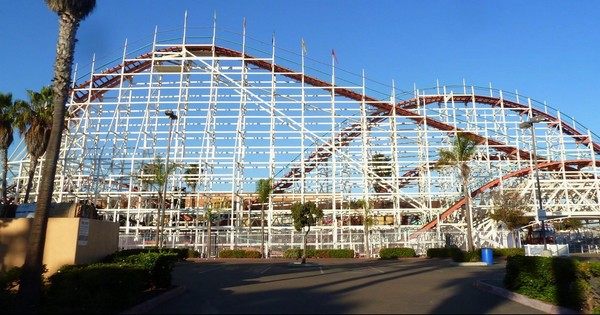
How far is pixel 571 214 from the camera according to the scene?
3111 cm

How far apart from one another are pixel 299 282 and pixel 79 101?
2790 centimetres

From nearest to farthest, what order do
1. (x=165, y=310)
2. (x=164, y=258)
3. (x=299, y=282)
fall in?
(x=165, y=310)
(x=164, y=258)
(x=299, y=282)

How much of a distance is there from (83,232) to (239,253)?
18.4 m

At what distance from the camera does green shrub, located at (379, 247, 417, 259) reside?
99.2 feet

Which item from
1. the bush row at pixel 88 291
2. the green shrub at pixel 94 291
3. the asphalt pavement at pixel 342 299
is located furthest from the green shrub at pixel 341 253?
the green shrub at pixel 94 291

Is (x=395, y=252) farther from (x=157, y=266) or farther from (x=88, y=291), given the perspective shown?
(x=88, y=291)

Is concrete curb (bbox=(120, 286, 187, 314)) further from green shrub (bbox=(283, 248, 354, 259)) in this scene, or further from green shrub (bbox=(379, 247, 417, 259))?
green shrub (bbox=(379, 247, 417, 259))

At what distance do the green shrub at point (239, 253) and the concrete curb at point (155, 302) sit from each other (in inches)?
729

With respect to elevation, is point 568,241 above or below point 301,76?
below

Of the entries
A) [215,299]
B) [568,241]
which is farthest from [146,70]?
[568,241]

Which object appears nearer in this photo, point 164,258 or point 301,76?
point 164,258

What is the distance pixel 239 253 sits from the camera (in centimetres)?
3041

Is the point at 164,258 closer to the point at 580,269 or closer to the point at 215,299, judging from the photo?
the point at 215,299

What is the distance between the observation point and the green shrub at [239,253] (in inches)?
1192
